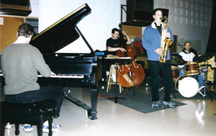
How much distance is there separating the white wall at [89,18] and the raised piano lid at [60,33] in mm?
2792

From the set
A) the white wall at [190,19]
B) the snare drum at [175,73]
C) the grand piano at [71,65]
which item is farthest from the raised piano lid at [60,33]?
the white wall at [190,19]

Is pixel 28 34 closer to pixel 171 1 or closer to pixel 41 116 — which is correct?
pixel 41 116

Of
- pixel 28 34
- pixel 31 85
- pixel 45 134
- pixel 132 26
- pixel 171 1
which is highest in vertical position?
pixel 171 1

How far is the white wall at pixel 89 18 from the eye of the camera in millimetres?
5578

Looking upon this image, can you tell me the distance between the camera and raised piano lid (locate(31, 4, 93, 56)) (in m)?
2.42

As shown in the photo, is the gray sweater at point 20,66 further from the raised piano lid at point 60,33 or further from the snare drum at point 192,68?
the snare drum at point 192,68

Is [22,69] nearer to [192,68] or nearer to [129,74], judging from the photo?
[129,74]

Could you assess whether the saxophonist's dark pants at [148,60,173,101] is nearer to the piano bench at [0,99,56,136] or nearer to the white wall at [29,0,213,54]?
the piano bench at [0,99,56,136]

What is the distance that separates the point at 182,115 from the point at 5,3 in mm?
5204

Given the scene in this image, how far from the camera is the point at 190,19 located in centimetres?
916

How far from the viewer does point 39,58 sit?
1871mm

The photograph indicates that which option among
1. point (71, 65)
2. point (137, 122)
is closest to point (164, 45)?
point (137, 122)

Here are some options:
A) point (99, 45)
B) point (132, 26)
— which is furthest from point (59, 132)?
point (132, 26)

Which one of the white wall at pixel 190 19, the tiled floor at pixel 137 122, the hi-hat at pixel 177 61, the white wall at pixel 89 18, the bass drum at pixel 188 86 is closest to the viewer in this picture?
the tiled floor at pixel 137 122
